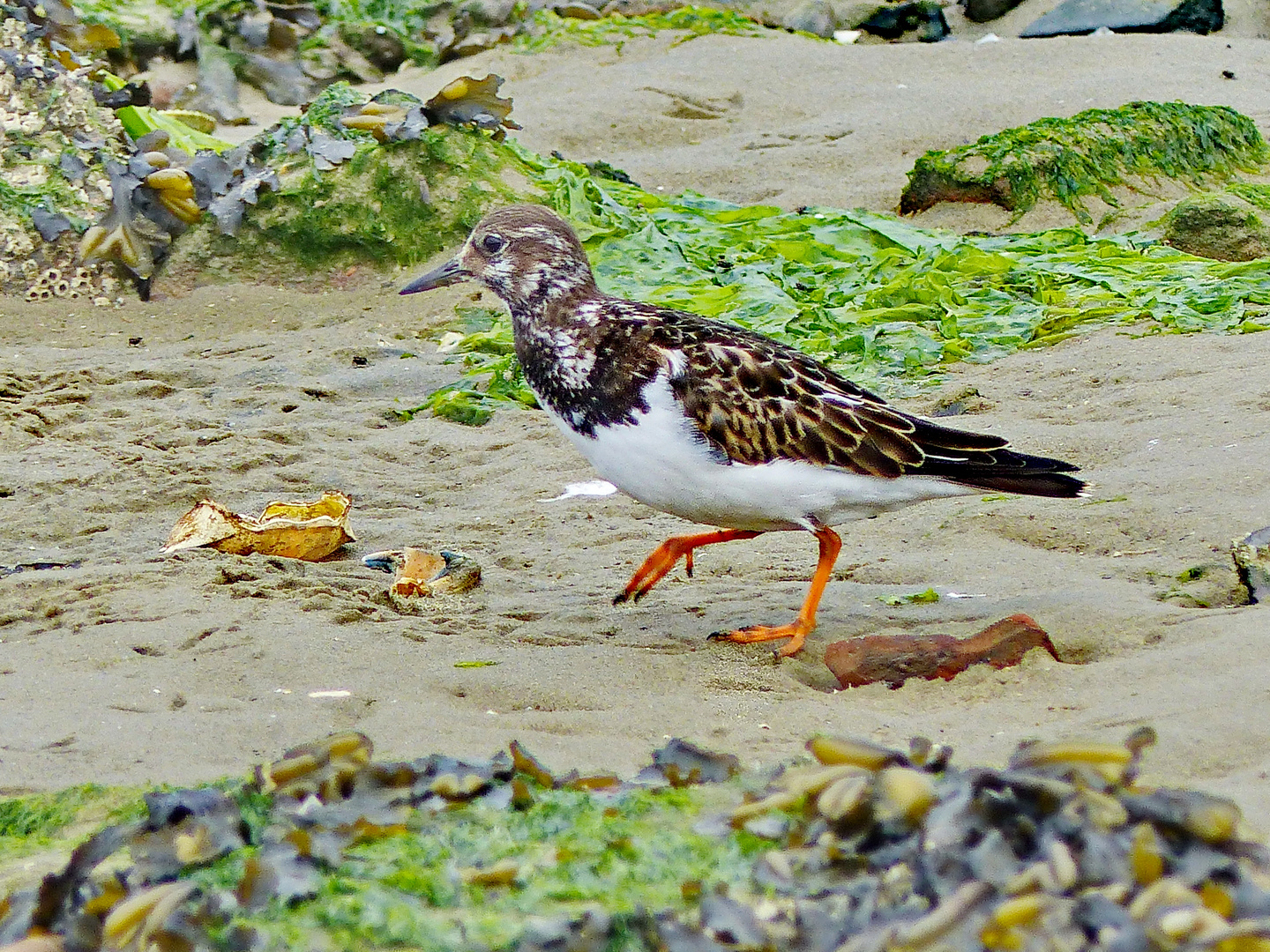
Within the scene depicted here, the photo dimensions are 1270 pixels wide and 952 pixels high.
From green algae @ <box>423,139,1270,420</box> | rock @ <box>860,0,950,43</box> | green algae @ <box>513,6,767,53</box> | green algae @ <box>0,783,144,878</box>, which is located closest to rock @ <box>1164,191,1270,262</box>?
green algae @ <box>423,139,1270,420</box>

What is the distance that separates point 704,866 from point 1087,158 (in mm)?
7916

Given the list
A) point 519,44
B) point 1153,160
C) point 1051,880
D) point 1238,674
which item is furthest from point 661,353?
point 519,44

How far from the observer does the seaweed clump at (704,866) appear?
1.97 m

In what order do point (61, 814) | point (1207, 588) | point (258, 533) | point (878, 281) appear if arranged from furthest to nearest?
1. point (878, 281)
2. point (258, 533)
3. point (1207, 588)
4. point (61, 814)

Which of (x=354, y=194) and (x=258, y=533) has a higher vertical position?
(x=354, y=194)

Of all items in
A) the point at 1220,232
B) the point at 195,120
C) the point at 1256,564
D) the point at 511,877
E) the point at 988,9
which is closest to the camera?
the point at 511,877

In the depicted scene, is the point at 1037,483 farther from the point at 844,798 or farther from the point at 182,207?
the point at 182,207

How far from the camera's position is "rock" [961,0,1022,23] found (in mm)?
13969

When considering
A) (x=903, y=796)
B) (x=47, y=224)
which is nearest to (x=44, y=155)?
(x=47, y=224)

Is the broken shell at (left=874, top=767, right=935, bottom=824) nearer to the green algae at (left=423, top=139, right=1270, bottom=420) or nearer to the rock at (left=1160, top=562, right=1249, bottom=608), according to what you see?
the rock at (left=1160, top=562, right=1249, bottom=608)

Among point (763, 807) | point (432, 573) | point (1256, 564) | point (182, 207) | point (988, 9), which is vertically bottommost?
point (432, 573)

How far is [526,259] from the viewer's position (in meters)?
4.51

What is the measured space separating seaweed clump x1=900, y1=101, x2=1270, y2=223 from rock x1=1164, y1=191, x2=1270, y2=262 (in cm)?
102

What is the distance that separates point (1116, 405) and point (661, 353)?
243 cm
